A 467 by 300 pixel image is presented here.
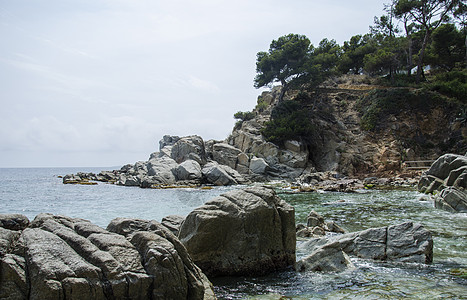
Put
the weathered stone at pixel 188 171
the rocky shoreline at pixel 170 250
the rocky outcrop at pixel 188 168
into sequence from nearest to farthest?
the rocky shoreline at pixel 170 250 → the rocky outcrop at pixel 188 168 → the weathered stone at pixel 188 171

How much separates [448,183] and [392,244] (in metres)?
14.6

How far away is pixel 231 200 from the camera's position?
8.41m

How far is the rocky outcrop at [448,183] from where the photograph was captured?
16562 millimetres

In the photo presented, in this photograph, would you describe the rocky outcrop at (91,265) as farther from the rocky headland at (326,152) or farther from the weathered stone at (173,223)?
the rocky headland at (326,152)

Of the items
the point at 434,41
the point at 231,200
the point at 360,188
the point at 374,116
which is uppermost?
the point at 434,41

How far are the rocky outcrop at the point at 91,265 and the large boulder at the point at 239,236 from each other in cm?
189

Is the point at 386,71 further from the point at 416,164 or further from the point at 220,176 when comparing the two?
the point at 220,176

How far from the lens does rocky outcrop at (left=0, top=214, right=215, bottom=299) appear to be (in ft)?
13.6

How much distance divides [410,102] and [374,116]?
4903 mm

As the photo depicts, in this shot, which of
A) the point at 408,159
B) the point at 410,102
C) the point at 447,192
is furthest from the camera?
the point at 410,102

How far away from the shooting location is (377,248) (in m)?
9.20

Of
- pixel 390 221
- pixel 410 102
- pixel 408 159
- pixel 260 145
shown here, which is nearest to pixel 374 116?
pixel 410 102

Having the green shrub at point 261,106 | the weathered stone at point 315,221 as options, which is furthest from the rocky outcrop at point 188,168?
the weathered stone at point 315,221

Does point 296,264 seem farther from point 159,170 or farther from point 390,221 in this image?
point 159,170
